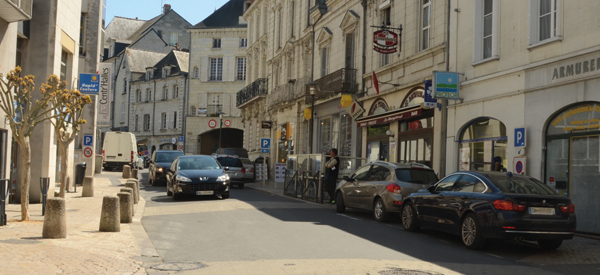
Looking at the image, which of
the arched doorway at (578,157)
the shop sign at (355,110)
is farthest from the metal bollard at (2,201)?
the shop sign at (355,110)

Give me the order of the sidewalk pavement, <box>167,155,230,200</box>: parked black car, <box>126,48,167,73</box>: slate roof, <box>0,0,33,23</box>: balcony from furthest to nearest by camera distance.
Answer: <box>126,48,167,73</box>: slate roof < <box>167,155,230,200</box>: parked black car < <box>0,0,33,23</box>: balcony < the sidewalk pavement

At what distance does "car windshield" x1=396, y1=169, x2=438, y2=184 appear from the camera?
48.4 ft

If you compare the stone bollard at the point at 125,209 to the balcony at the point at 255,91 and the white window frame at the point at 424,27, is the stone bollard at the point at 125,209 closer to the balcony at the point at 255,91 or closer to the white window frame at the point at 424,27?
the white window frame at the point at 424,27

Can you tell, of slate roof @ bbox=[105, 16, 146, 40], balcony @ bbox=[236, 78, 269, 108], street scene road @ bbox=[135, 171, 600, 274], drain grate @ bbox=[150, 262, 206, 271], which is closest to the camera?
drain grate @ bbox=[150, 262, 206, 271]

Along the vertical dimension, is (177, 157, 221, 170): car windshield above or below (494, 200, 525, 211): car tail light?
above

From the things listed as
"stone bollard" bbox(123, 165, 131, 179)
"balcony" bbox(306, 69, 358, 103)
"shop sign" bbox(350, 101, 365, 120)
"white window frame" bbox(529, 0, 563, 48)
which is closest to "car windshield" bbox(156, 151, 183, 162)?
"stone bollard" bbox(123, 165, 131, 179)

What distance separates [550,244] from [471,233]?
1.42m

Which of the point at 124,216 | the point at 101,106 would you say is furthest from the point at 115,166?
the point at 124,216

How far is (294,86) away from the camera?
3572cm

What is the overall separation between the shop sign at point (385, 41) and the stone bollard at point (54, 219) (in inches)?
569

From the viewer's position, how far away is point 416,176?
49.0 ft

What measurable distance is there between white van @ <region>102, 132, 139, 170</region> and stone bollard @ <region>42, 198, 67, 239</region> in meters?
32.8

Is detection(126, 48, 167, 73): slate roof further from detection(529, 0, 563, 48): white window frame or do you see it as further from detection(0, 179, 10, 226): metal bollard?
detection(0, 179, 10, 226): metal bollard

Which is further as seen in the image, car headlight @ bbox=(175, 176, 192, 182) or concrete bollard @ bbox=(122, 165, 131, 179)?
concrete bollard @ bbox=(122, 165, 131, 179)
